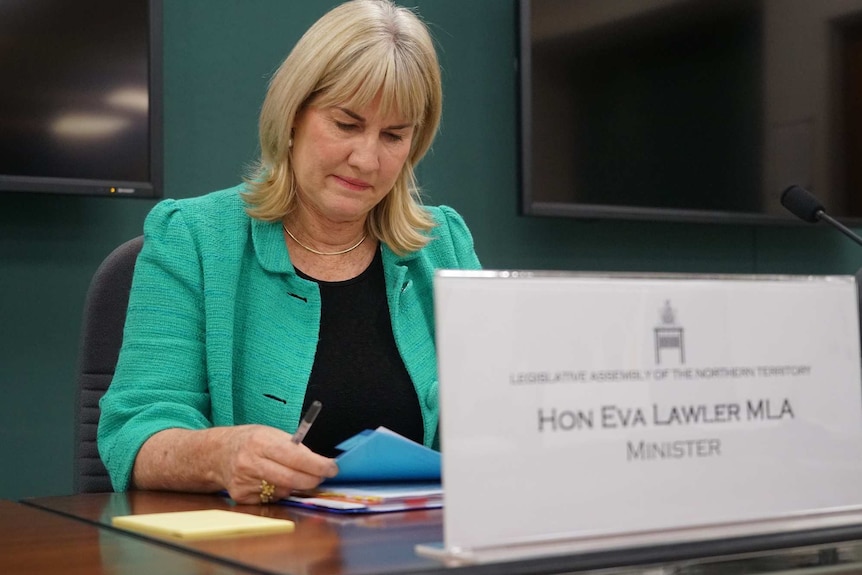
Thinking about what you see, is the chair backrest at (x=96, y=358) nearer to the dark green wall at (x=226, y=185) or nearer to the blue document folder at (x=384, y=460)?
the blue document folder at (x=384, y=460)

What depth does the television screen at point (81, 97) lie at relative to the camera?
2.43 m

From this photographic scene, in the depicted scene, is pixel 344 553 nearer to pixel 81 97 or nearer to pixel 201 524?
pixel 201 524

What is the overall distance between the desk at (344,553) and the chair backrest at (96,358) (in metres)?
0.53

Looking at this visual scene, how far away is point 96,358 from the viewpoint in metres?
1.69

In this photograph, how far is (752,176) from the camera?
348 centimetres

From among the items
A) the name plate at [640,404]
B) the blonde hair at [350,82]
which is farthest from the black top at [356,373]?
the name plate at [640,404]

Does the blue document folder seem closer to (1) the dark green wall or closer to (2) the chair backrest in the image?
(2) the chair backrest

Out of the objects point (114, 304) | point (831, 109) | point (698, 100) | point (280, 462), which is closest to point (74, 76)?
point (114, 304)

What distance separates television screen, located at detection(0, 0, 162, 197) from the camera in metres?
2.43

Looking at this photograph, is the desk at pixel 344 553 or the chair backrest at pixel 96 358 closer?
the desk at pixel 344 553

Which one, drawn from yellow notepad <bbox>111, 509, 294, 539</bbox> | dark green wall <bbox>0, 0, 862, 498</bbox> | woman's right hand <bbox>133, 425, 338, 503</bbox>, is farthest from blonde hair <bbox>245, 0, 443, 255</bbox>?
dark green wall <bbox>0, 0, 862, 498</bbox>

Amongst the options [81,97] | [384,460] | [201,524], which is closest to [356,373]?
[384,460]

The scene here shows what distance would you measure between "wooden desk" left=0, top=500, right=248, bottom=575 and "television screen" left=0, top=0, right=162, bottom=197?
148cm

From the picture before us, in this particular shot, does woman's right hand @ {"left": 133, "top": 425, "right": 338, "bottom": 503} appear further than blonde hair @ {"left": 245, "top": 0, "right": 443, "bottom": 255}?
No
